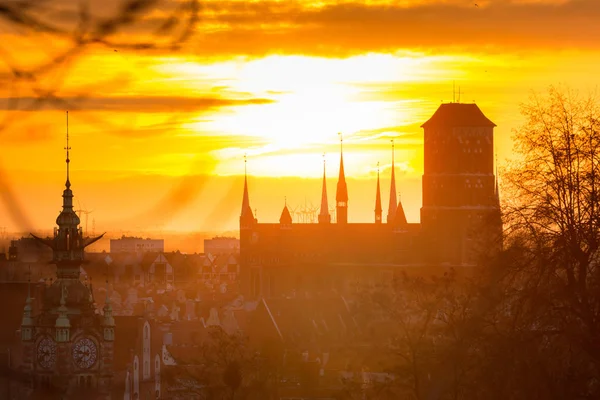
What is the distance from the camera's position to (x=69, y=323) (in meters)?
98.6

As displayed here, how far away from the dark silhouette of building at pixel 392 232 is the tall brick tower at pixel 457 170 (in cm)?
9

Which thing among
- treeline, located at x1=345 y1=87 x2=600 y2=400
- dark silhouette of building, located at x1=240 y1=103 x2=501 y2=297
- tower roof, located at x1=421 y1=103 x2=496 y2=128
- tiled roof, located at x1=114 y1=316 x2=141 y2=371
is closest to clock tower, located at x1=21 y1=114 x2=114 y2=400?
tiled roof, located at x1=114 y1=316 x2=141 y2=371

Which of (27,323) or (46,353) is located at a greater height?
(27,323)

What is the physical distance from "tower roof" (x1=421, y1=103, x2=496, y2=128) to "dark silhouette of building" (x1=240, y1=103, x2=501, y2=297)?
89 mm

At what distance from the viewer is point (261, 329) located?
122 m

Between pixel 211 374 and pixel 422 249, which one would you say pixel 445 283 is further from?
pixel 422 249

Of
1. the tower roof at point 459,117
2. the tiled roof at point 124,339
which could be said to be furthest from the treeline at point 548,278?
the tower roof at point 459,117

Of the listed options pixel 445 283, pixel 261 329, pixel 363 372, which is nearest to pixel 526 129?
pixel 445 283

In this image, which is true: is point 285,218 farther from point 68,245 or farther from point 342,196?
point 68,245

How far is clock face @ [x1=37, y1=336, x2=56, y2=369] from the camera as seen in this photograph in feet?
285

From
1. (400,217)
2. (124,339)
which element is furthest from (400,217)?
(124,339)

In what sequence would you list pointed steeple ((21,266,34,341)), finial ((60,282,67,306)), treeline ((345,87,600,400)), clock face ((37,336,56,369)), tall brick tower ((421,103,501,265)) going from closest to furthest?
1. treeline ((345,87,600,400))
2. clock face ((37,336,56,369))
3. pointed steeple ((21,266,34,341))
4. finial ((60,282,67,306))
5. tall brick tower ((421,103,501,265))

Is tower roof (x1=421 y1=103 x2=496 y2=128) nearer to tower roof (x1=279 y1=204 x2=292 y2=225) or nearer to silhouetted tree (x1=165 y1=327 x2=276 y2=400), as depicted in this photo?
tower roof (x1=279 y1=204 x2=292 y2=225)

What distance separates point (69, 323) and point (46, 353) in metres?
6.53
